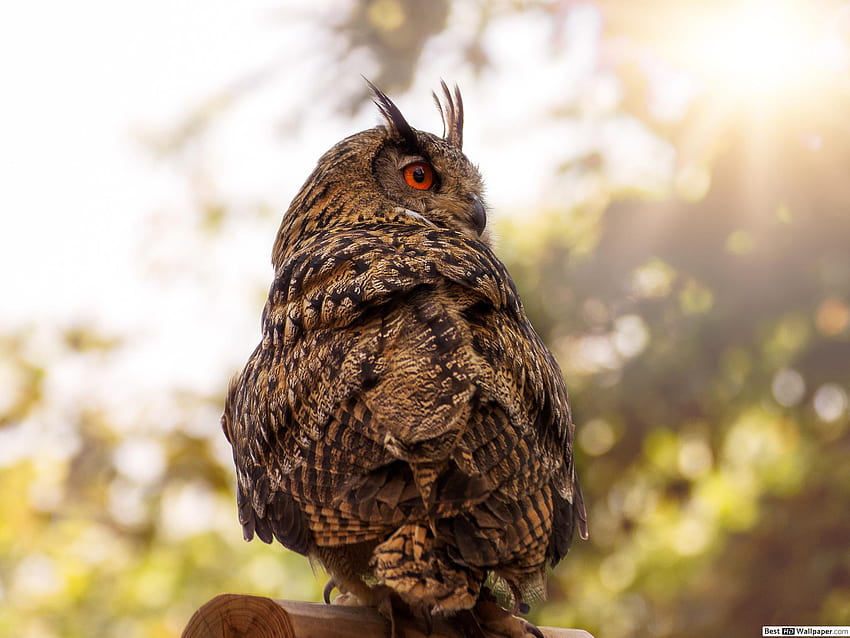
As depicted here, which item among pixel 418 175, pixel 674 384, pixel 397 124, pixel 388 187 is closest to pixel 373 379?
pixel 388 187

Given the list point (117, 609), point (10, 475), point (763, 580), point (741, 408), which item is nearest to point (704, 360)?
point (741, 408)

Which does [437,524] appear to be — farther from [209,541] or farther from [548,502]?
[209,541]

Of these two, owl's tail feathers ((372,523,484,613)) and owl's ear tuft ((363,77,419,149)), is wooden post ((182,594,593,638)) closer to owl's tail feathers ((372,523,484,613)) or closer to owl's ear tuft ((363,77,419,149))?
owl's tail feathers ((372,523,484,613))

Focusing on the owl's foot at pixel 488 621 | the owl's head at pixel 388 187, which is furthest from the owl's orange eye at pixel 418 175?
the owl's foot at pixel 488 621

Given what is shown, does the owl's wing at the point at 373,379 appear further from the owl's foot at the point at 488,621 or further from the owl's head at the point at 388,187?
the owl's head at the point at 388,187

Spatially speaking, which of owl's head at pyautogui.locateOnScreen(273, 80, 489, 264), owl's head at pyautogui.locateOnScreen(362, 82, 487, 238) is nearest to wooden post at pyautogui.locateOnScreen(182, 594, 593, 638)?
owl's head at pyautogui.locateOnScreen(273, 80, 489, 264)

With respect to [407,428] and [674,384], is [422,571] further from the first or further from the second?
[674,384]

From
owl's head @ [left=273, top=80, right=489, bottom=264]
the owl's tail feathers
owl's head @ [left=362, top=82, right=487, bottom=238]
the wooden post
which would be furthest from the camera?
owl's head @ [left=362, top=82, right=487, bottom=238]
